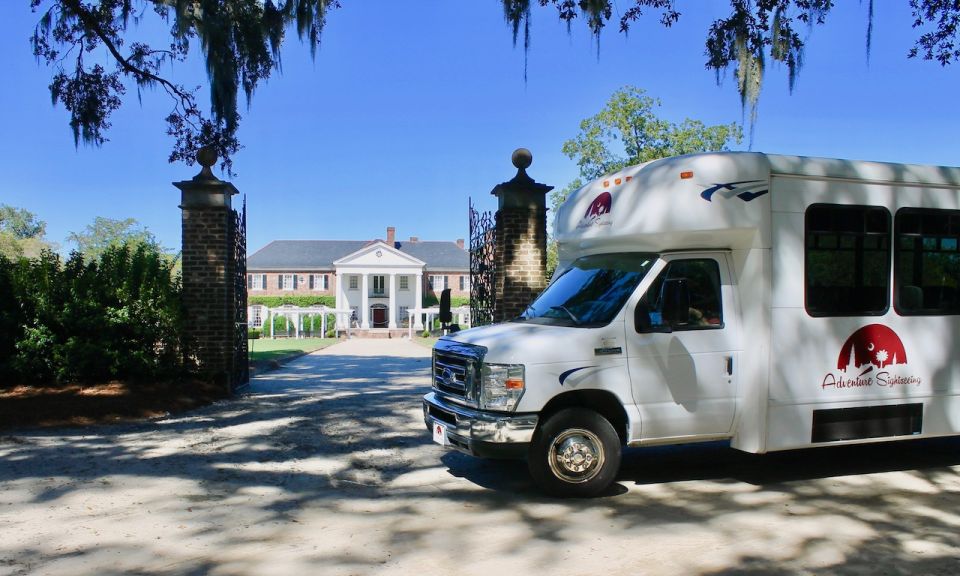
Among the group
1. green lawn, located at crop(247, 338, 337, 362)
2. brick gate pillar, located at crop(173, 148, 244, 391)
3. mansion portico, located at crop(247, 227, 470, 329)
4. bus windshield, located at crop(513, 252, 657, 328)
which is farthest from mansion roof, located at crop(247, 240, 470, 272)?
bus windshield, located at crop(513, 252, 657, 328)

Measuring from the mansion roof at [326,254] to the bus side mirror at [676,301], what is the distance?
67802 millimetres

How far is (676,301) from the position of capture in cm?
568

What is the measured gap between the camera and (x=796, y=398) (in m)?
6.21

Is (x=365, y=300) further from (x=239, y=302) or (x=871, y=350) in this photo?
(x=871, y=350)

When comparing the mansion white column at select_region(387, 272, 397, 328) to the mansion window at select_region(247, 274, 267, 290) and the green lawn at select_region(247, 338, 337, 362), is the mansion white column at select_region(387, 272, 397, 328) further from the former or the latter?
the green lawn at select_region(247, 338, 337, 362)

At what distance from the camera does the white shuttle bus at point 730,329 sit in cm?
577

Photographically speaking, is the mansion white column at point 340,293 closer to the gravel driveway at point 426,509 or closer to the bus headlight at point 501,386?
the gravel driveway at point 426,509

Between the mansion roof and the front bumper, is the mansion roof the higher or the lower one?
the higher one

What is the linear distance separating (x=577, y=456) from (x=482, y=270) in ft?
23.9

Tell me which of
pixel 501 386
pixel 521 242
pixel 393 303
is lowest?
pixel 393 303

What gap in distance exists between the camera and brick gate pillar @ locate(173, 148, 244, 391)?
11266mm

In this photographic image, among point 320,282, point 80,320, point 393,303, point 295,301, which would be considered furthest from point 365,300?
point 80,320

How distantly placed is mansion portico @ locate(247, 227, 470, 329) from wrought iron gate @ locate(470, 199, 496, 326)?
52854 millimetres

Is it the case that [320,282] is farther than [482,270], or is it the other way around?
[320,282]
